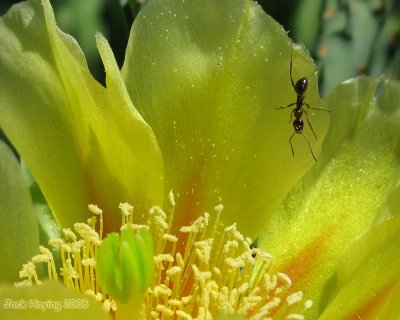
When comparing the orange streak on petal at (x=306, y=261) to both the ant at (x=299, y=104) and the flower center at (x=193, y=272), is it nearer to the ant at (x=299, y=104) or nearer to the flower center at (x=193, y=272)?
the flower center at (x=193, y=272)

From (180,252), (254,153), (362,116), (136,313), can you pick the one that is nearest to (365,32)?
(362,116)

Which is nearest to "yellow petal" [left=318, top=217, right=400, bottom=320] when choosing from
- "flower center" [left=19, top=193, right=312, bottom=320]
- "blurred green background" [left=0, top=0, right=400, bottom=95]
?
"flower center" [left=19, top=193, right=312, bottom=320]

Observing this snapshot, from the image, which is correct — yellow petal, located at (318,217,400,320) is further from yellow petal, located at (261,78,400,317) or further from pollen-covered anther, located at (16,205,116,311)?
pollen-covered anther, located at (16,205,116,311)

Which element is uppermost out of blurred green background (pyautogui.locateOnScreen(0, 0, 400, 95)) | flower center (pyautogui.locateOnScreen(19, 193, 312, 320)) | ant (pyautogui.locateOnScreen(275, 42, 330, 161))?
blurred green background (pyautogui.locateOnScreen(0, 0, 400, 95))

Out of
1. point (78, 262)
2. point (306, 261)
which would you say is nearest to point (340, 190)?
point (306, 261)

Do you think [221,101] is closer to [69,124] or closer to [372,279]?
[69,124]

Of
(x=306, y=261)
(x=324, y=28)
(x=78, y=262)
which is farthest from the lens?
(x=324, y=28)
